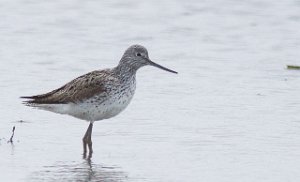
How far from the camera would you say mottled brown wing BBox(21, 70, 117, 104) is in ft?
38.4

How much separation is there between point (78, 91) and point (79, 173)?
4.73 ft

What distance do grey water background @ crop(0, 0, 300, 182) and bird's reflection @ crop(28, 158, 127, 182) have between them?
1 cm

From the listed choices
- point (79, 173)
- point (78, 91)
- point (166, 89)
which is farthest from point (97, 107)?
point (166, 89)

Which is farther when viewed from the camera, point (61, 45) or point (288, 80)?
point (61, 45)

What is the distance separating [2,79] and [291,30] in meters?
6.38

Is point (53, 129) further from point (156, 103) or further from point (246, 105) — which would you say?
point (246, 105)

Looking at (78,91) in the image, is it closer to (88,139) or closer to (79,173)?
(88,139)

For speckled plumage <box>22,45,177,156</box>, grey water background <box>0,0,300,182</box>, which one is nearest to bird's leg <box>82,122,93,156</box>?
speckled plumage <box>22,45,177,156</box>

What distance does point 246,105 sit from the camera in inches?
531

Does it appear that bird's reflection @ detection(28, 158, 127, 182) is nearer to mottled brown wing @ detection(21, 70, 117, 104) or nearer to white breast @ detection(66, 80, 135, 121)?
white breast @ detection(66, 80, 135, 121)

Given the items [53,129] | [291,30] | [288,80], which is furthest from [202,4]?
[53,129]

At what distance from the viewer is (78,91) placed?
1175cm

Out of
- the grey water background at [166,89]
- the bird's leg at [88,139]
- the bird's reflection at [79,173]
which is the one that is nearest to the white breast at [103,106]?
the bird's leg at [88,139]

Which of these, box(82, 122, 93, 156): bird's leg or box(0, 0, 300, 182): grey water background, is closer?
box(0, 0, 300, 182): grey water background
